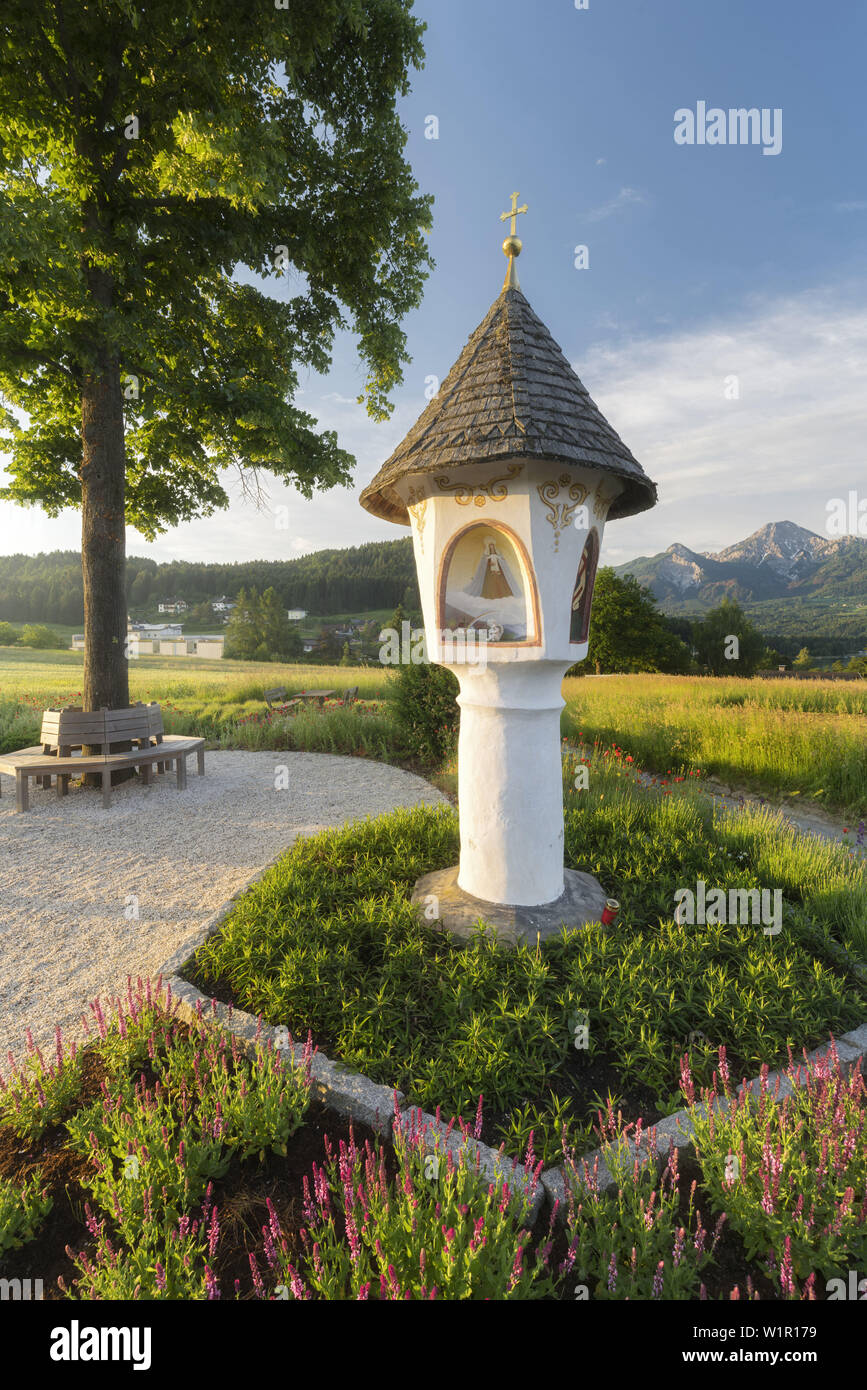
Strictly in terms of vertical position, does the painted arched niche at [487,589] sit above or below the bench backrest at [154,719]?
above

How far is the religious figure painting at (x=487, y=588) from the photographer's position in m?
3.96

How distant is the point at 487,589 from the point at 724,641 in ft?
171

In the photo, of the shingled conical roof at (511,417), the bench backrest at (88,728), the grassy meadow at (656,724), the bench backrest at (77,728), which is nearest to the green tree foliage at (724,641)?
the grassy meadow at (656,724)

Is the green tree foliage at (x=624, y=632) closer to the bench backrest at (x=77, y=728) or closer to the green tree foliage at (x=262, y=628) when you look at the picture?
the green tree foliage at (x=262, y=628)

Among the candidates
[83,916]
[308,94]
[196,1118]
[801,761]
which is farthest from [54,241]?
[801,761]

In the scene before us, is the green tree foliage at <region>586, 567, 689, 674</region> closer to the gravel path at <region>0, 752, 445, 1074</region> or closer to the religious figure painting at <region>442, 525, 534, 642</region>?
the gravel path at <region>0, 752, 445, 1074</region>

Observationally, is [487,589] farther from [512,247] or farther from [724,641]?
[724,641]

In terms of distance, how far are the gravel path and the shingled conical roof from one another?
3886 mm

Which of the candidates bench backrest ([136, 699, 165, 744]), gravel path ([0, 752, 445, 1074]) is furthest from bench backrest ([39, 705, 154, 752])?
gravel path ([0, 752, 445, 1074])

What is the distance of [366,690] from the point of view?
668 inches

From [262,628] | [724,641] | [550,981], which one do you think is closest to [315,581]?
[262,628]

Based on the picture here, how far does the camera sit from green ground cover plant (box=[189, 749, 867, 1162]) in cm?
282

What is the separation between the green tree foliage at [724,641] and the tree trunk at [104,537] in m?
48.8

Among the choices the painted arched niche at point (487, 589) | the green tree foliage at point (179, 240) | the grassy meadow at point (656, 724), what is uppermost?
the green tree foliage at point (179, 240)
